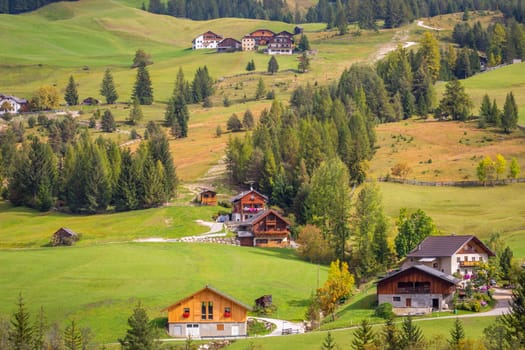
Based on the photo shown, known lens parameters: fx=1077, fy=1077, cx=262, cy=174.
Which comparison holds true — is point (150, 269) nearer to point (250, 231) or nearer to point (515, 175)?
point (250, 231)

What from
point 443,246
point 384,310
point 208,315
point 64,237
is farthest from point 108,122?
point 384,310

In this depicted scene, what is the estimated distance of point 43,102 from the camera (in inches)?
7844

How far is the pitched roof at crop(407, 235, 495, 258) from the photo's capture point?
89.5m

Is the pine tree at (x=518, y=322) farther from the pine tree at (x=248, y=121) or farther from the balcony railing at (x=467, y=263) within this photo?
the pine tree at (x=248, y=121)

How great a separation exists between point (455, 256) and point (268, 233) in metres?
30.5

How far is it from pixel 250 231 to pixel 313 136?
66.9 ft

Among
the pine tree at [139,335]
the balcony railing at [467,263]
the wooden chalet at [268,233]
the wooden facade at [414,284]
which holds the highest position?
the pine tree at [139,335]

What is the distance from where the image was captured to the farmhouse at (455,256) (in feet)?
292

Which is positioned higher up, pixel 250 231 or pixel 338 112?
pixel 338 112

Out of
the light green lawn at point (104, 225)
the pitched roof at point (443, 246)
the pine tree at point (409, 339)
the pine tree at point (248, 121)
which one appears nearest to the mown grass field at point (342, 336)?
the pine tree at point (409, 339)

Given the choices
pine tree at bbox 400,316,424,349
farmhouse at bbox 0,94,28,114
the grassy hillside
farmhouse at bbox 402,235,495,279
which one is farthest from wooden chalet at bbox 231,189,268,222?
farmhouse at bbox 0,94,28,114

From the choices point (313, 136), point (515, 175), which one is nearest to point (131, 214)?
point (313, 136)

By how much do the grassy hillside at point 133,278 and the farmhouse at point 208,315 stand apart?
6.87ft

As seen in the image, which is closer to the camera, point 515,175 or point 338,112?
point 515,175
